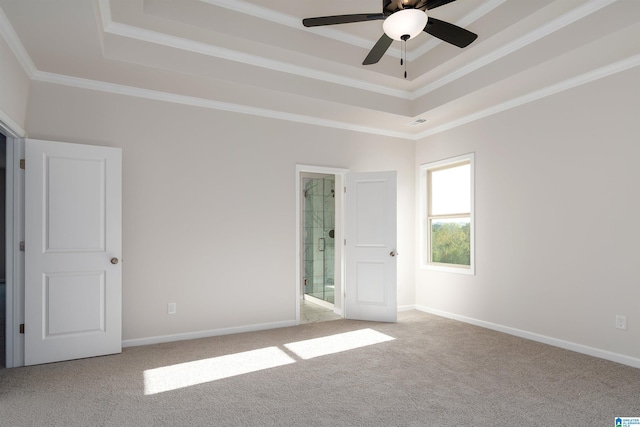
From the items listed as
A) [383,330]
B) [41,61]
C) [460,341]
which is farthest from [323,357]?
[41,61]

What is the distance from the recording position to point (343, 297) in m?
5.30

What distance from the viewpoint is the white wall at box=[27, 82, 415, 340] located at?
3.92m

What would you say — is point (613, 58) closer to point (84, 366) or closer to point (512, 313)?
point (512, 313)

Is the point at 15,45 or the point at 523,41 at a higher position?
the point at 523,41

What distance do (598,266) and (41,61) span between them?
224 inches

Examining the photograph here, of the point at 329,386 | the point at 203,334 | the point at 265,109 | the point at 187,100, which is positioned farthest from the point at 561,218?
the point at 187,100

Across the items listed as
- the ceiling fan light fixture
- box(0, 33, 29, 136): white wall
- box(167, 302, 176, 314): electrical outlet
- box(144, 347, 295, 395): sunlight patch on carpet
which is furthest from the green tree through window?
box(0, 33, 29, 136): white wall

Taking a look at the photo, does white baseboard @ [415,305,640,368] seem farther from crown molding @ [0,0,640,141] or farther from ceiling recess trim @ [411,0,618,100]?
ceiling recess trim @ [411,0,618,100]

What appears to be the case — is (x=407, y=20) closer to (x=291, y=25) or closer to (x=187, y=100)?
(x=291, y=25)

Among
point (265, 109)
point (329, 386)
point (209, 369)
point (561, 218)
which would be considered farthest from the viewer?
point (265, 109)

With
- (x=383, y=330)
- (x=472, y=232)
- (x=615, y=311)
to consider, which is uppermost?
(x=472, y=232)

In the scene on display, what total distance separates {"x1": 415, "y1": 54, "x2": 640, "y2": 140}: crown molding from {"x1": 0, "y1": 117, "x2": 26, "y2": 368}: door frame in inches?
199

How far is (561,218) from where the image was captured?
13.0 feet

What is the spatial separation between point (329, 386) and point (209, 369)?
1135 millimetres
